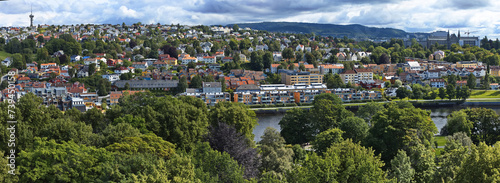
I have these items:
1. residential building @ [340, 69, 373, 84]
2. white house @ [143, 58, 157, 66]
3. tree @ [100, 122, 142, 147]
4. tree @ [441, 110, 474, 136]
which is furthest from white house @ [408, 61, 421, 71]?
tree @ [100, 122, 142, 147]

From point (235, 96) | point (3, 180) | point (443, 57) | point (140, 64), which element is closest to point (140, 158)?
point (3, 180)

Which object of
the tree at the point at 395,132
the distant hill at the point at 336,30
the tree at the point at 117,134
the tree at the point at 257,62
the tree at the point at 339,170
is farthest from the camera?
the distant hill at the point at 336,30

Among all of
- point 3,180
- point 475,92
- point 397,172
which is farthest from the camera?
point 475,92

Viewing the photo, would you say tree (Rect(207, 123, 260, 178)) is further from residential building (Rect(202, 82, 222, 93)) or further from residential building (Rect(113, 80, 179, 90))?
residential building (Rect(113, 80, 179, 90))

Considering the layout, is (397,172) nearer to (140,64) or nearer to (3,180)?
(3,180)

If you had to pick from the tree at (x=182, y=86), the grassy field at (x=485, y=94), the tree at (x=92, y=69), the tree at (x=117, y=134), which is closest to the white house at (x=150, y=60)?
the tree at (x=92, y=69)

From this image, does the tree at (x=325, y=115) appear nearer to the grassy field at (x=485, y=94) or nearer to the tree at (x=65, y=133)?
the tree at (x=65, y=133)
